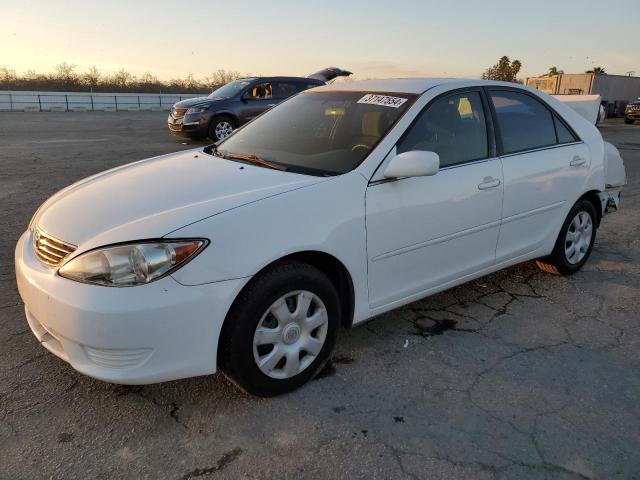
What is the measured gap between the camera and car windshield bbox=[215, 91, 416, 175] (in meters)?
3.00

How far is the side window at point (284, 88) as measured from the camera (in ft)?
42.4

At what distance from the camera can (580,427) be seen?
8.02 ft

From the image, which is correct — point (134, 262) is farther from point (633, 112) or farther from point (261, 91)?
point (633, 112)

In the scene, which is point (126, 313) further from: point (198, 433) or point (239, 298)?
point (198, 433)

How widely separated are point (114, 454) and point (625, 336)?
305cm

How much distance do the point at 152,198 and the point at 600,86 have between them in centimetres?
3269

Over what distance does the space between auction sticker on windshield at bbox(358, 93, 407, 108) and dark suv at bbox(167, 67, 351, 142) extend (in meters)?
9.21

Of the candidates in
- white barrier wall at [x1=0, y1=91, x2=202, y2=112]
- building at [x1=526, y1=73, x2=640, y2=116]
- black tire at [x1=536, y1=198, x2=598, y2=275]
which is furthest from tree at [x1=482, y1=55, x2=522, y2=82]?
black tire at [x1=536, y1=198, x2=598, y2=275]

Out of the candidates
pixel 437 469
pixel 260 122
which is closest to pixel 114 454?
pixel 437 469

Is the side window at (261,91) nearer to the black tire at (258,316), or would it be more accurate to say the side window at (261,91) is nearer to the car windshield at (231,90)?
the car windshield at (231,90)

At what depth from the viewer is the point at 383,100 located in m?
3.30

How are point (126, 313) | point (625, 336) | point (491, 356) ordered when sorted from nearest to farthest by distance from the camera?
point (126, 313)
point (491, 356)
point (625, 336)

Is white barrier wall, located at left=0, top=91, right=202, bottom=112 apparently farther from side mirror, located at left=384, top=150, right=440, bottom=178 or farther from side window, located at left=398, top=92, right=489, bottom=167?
side mirror, located at left=384, top=150, right=440, bottom=178

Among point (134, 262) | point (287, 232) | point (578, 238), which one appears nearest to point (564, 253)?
point (578, 238)
